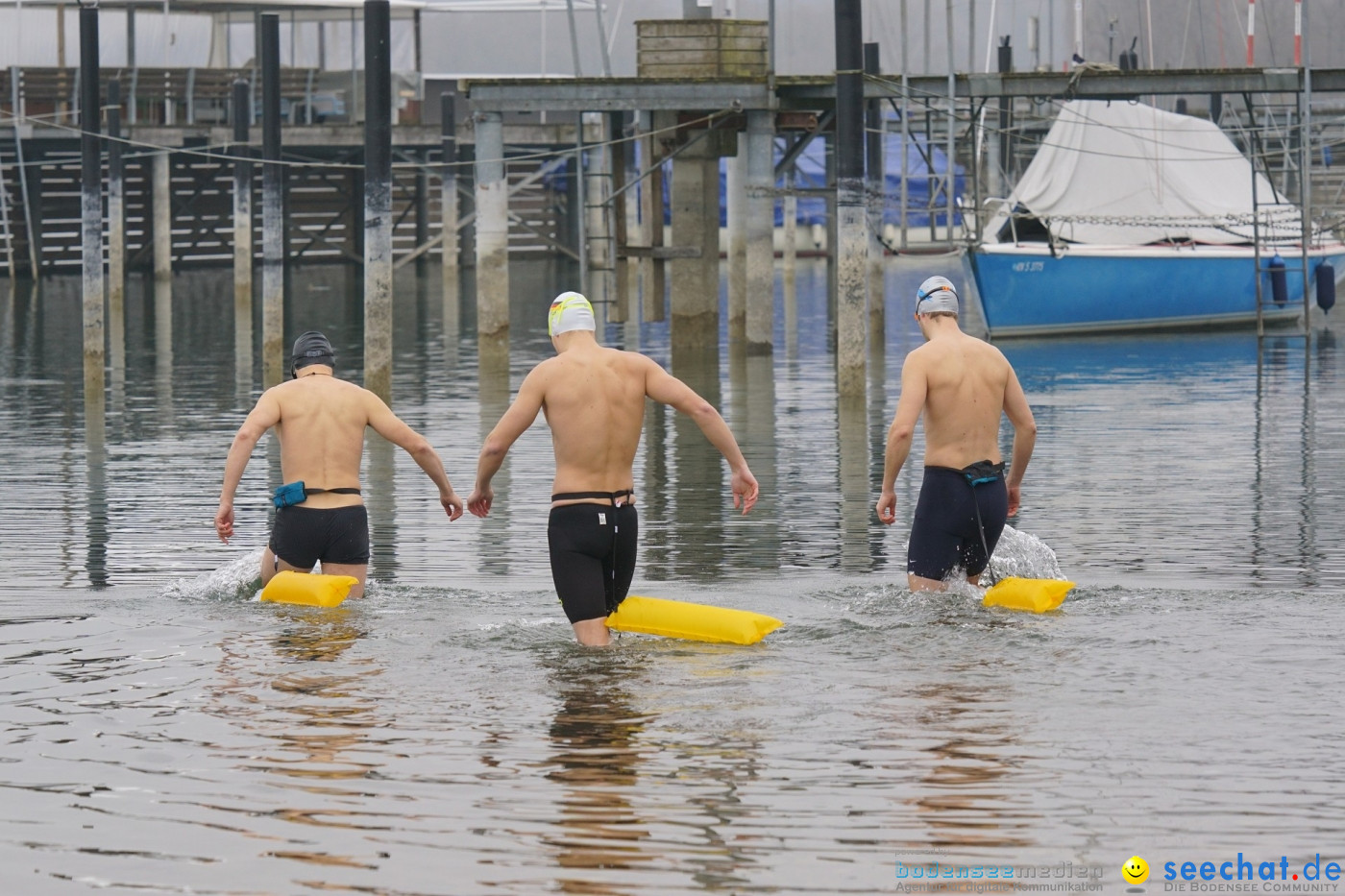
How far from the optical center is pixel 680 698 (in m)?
7.16

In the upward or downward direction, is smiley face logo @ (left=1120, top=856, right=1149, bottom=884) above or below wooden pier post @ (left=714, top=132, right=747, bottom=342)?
below

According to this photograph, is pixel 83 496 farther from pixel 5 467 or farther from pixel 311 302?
pixel 311 302

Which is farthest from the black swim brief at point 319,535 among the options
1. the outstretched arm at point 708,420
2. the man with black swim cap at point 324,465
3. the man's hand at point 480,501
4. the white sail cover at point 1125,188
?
the white sail cover at point 1125,188

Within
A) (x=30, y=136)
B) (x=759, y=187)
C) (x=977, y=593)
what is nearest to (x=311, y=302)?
(x=30, y=136)

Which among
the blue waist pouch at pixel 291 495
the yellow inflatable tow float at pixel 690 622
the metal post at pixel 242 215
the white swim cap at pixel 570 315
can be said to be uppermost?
the metal post at pixel 242 215

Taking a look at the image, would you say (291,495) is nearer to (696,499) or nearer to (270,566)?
(270,566)

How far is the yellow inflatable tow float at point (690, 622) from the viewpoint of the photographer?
26.2 feet

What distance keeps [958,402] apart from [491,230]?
1510 cm

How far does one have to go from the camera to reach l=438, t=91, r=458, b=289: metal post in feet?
124

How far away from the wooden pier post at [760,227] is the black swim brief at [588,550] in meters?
16.0

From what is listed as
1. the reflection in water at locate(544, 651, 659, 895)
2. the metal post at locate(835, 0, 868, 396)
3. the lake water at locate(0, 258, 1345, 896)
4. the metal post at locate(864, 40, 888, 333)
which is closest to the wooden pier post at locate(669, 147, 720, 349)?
the metal post at locate(864, 40, 888, 333)

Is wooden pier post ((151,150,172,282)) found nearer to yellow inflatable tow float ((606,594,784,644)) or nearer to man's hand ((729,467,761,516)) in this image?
yellow inflatable tow float ((606,594,784,644))

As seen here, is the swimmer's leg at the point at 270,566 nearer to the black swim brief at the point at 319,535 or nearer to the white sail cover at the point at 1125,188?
the black swim brief at the point at 319,535

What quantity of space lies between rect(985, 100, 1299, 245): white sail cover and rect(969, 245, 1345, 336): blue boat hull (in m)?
0.56
